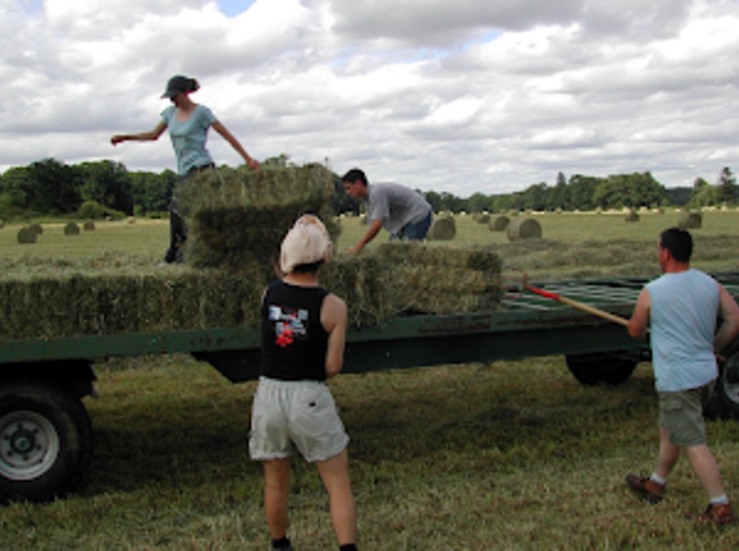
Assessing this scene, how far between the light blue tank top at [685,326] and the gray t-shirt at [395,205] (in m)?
3.23

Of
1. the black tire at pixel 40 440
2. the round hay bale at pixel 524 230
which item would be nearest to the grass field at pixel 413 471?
the black tire at pixel 40 440

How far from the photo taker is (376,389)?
26.6ft

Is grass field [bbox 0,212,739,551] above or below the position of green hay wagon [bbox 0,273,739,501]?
below

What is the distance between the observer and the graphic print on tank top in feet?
12.1

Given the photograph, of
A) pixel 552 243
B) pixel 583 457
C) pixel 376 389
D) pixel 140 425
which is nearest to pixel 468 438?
pixel 583 457

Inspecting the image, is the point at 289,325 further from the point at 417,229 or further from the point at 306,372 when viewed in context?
the point at 417,229

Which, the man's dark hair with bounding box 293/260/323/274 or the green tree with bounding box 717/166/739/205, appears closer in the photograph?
the man's dark hair with bounding box 293/260/323/274

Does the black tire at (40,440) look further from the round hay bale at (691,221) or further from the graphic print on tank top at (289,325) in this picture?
the round hay bale at (691,221)

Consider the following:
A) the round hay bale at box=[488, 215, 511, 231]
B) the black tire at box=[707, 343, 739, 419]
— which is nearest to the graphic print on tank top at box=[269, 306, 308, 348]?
the black tire at box=[707, 343, 739, 419]

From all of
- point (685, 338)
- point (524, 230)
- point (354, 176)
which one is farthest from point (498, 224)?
point (685, 338)

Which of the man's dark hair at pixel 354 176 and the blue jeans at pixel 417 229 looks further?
the blue jeans at pixel 417 229

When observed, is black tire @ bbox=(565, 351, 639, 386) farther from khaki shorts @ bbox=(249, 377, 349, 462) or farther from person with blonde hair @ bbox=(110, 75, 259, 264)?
khaki shorts @ bbox=(249, 377, 349, 462)

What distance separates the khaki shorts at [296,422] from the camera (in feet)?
12.0

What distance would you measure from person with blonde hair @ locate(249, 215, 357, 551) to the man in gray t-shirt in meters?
3.40
